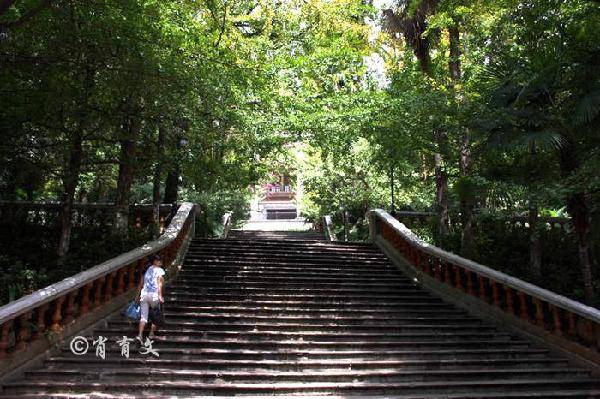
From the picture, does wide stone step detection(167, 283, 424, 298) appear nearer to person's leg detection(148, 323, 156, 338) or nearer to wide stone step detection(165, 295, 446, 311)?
wide stone step detection(165, 295, 446, 311)

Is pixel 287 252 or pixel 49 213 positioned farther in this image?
pixel 287 252

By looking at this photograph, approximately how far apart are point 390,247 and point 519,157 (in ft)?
16.4

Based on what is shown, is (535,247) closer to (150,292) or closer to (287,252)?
(287,252)

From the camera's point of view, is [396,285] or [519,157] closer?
[519,157]

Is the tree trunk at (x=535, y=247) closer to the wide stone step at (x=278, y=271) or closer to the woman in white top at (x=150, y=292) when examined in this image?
the wide stone step at (x=278, y=271)

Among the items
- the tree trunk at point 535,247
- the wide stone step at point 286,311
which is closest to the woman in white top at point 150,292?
the wide stone step at point 286,311

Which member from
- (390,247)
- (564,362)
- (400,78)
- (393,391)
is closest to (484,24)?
(400,78)

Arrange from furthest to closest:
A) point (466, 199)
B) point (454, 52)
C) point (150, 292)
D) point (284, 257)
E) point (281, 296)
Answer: point (454, 52) → point (284, 257) → point (466, 199) → point (281, 296) → point (150, 292)

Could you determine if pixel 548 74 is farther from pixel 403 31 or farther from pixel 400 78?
pixel 403 31

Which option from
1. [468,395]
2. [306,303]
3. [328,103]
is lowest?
[468,395]

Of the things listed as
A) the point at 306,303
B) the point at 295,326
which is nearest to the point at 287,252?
the point at 306,303

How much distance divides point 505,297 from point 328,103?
22.6 feet

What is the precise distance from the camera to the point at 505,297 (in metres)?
9.29

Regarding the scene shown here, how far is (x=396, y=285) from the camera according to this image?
11.3 metres
